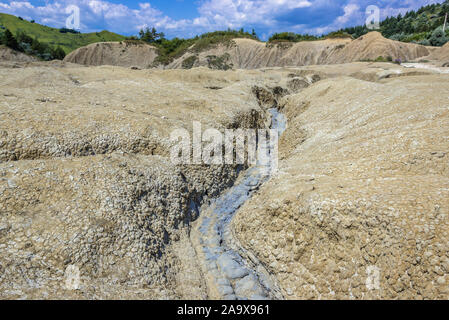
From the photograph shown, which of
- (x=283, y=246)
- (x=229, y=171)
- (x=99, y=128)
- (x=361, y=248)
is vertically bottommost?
(x=283, y=246)

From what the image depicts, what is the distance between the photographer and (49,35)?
169 meters

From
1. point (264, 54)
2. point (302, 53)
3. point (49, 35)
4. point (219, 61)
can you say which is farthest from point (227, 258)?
point (49, 35)

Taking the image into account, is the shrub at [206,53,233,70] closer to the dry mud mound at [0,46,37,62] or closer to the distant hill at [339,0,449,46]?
the dry mud mound at [0,46,37,62]

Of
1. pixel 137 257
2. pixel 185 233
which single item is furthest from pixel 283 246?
pixel 137 257

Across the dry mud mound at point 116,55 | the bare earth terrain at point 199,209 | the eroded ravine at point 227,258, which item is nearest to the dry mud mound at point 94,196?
the bare earth terrain at point 199,209

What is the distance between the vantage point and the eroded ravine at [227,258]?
882cm

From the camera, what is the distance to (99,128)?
12.8 metres

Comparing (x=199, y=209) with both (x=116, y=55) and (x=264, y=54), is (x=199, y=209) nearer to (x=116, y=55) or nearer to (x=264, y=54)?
(x=264, y=54)

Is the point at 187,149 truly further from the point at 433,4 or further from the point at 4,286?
the point at 433,4

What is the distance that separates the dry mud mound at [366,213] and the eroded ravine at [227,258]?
0.46 m

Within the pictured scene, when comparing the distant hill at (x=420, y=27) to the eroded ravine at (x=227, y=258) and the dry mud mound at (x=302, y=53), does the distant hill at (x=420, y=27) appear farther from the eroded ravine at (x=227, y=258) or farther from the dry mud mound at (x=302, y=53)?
the eroded ravine at (x=227, y=258)

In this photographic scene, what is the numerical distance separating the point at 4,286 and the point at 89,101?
40.2 ft

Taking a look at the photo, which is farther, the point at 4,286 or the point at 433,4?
the point at 433,4

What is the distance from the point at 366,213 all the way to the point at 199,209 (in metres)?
7.14
